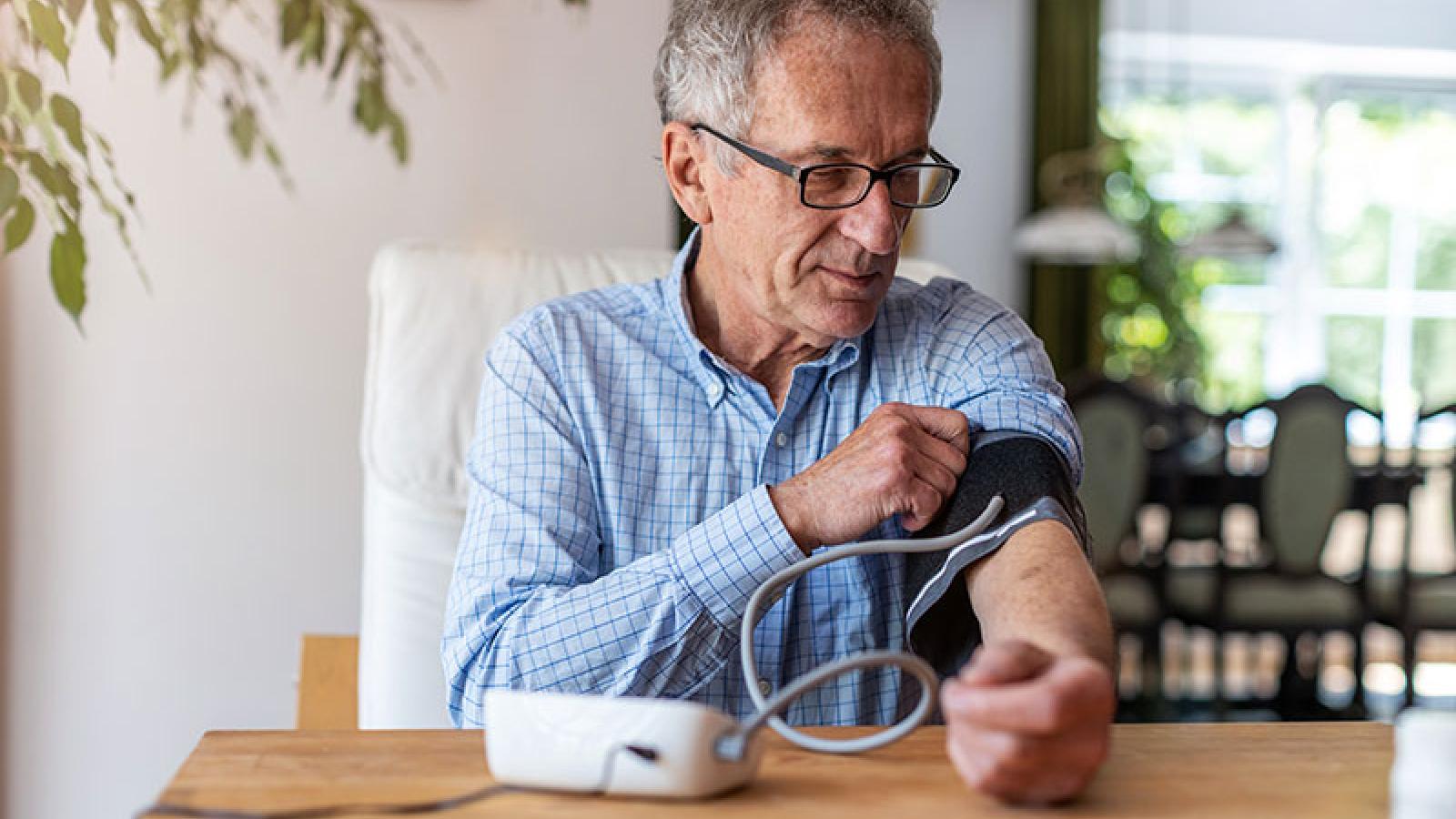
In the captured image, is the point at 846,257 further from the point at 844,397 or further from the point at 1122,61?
the point at 1122,61

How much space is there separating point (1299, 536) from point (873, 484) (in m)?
2.72

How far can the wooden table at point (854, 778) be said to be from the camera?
0.68 m

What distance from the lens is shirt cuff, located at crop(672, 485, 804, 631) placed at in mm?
1032

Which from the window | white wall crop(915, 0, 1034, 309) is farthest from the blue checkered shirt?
the window

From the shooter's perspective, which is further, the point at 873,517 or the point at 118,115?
the point at 118,115

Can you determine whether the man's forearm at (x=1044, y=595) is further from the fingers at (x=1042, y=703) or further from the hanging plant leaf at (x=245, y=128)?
the hanging plant leaf at (x=245, y=128)

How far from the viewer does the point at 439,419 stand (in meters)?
1.55

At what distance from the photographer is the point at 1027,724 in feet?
2.19

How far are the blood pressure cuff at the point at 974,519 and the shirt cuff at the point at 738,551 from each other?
0.34 feet

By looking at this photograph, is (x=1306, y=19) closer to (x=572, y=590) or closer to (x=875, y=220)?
(x=875, y=220)

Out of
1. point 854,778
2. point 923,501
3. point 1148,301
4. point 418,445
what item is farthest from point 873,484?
point 1148,301

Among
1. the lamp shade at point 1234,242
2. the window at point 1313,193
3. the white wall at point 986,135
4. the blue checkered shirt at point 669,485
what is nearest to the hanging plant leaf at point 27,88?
the blue checkered shirt at point 669,485

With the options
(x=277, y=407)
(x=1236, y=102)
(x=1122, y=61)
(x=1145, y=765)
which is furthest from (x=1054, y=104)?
(x=1145, y=765)

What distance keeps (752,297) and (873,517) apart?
29 cm
